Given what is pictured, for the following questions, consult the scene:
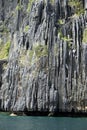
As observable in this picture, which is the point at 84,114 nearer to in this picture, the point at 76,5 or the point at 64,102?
the point at 64,102

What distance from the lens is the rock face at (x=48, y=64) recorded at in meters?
87.0

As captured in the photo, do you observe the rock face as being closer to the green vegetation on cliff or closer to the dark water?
the green vegetation on cliff

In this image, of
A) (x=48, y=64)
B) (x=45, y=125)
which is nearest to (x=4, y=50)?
(x=48, y=64)

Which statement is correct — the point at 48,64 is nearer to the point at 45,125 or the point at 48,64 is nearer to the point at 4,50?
the point at 45,125

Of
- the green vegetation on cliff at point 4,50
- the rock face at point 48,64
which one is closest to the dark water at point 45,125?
the rock face at point 48,64

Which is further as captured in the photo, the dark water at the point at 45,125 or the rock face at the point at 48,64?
the rock face at the point at 48,64

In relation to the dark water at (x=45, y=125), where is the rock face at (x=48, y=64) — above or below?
above

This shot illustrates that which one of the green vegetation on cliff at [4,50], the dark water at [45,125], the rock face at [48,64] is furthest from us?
the green vegetation on cliff at [4,50]

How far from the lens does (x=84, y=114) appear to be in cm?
8644

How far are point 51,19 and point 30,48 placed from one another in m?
9.05

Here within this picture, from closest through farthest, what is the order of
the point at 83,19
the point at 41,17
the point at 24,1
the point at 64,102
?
the point at 64,102 → the point at 83,19 → the point at 41,17 → the point at 24,1

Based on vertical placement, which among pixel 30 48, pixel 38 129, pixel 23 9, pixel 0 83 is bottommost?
pixel 38 129

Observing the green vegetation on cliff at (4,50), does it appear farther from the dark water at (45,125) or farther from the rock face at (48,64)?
the dark water at (45,125)

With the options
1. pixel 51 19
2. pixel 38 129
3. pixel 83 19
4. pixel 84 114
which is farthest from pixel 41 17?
pixel 38 129
